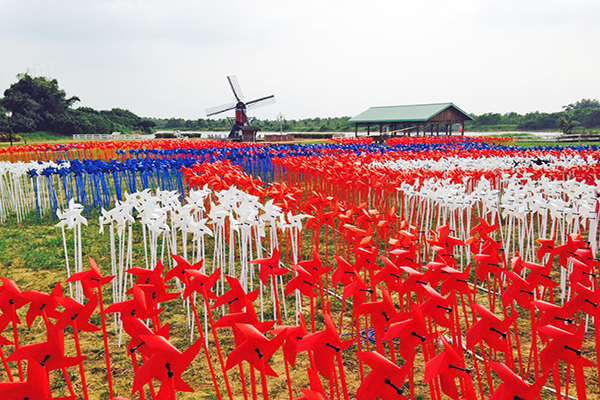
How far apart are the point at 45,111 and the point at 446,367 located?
70545 millimetres

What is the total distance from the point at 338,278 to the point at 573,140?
53.5 meters

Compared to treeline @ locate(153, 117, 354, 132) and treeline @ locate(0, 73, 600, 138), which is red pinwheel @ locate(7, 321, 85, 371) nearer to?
treeline @ locate(0, 73, 600, 138)

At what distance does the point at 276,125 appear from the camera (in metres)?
90.3

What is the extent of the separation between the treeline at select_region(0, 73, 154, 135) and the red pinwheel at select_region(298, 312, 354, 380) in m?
62.8

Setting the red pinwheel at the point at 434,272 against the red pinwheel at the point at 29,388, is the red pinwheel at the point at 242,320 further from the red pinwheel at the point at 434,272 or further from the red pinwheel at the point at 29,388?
the red pinwheel at the point at 434,272

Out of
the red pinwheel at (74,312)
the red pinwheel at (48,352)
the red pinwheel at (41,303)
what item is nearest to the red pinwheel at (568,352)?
the red pinwheel at (48,352)

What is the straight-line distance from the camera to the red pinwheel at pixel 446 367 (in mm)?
2010

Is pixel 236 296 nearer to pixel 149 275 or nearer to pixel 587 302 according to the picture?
pixel 149 275

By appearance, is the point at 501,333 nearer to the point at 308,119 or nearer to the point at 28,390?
the point at 28,390

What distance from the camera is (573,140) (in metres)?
45.8

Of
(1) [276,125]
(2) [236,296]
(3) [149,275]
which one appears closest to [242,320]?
(2) [236,296]

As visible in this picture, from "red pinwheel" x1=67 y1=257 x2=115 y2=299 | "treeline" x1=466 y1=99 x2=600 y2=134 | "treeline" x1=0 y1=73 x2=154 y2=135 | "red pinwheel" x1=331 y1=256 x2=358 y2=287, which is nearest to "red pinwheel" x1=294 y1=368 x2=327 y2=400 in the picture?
"red pinwheel" x1=331 y1=256 x2=358 y2=287

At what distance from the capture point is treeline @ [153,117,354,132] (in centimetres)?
8506

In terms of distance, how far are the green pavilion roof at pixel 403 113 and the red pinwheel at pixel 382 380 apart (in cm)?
4266
